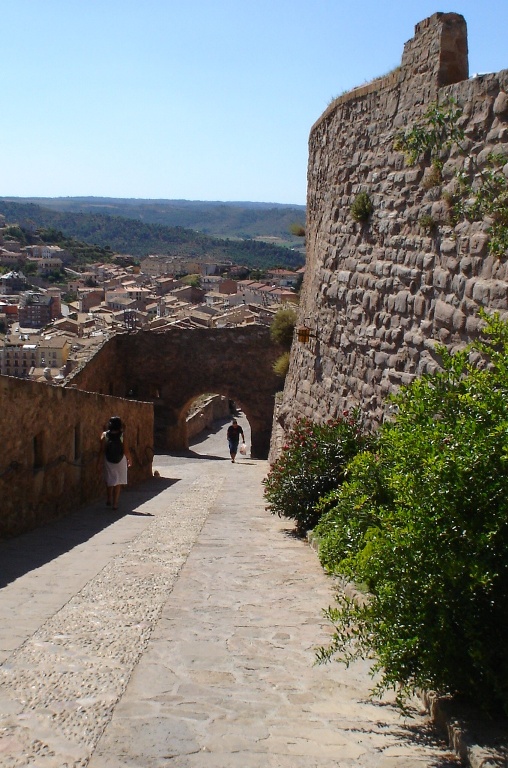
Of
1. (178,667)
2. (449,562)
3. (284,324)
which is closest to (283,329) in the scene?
(284,324)

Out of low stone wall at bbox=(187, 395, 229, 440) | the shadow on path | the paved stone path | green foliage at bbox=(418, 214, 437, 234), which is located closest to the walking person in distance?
the shadow on path

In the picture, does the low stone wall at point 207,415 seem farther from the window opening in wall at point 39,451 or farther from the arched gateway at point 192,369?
the window opening in wall at point 39,451

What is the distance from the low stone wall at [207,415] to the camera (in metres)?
32.8

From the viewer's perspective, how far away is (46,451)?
359 inches

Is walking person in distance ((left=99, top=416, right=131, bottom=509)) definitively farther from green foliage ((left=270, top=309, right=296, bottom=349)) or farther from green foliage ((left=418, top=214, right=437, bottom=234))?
green foliage ((left=270, top=309, right=296, bottom=349))

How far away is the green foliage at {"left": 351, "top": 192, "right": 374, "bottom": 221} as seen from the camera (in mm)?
10062

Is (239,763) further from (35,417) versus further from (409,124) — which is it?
(409,124)

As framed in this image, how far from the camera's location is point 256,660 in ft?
16.1

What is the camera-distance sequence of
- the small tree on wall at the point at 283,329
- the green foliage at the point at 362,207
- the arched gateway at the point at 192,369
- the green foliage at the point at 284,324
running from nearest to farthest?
the green foliage at the point at 362,207 < the small tree on wall at the point at 283,329 < the green foliage at the point at 284,324 < the arched gateway at the point at 192,369

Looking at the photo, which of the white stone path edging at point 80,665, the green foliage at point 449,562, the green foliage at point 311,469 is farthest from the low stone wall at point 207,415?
the green foliage at point 449,562

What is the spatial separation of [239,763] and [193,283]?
130 meters

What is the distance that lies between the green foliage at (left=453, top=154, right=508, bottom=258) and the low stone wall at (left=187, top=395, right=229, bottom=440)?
24598 mm

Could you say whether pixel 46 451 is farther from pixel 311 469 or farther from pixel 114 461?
pixel 311 469

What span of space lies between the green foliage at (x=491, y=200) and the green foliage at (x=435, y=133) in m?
0.46
